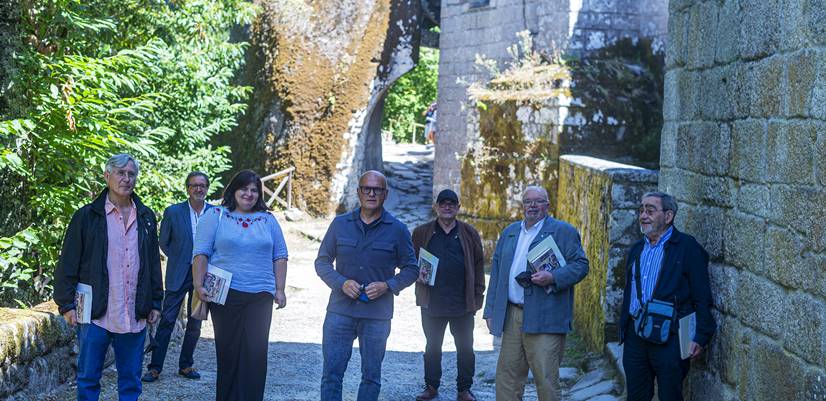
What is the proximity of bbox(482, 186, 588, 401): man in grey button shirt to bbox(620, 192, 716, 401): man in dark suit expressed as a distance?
596mm

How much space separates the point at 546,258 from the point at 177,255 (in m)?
2.73

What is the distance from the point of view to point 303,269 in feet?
44.5

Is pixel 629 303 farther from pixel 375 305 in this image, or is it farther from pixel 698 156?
pixel 375 305

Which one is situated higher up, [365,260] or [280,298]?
[365,260]

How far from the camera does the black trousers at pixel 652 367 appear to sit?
5129mm

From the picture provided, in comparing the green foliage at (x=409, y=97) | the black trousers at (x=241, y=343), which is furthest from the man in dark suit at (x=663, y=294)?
the green foliage at (x=409, y=97)

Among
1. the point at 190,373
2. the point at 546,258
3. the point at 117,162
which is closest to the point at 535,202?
the point at 546,258

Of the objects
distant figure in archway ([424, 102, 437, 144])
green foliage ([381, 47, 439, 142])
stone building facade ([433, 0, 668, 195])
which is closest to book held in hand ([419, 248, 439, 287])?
stone building facade ([433, 0, 668, 195])

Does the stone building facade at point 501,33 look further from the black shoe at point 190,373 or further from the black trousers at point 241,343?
the black trousers at point 241,343

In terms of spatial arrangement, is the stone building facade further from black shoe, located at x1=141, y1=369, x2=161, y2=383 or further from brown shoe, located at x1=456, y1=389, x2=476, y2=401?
black shoe, located at x1=141, y1=369, x2=161, y2=383

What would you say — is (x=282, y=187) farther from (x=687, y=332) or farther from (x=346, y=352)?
(x=687, y=332)

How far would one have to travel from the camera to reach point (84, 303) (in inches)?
211

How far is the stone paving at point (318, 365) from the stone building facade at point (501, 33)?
3.17 m

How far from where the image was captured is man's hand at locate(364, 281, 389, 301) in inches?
229
